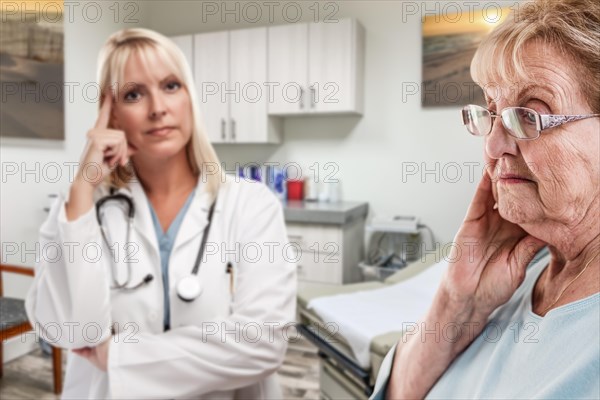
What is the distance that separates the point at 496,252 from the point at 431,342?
0.53ft

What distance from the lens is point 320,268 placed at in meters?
2.63

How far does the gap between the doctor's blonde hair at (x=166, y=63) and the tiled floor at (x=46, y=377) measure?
1.39m

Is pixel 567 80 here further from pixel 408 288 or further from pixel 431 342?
pixel 408 288

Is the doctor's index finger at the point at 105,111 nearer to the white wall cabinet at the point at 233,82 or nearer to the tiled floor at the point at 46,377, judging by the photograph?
the tiled floor at the point at 46,377

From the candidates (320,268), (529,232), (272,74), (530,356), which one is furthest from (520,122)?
(272,74)

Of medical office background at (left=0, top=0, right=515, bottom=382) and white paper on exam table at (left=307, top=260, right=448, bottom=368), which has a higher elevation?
medical office background at (left=0, top=0, right=515, bottom=382)

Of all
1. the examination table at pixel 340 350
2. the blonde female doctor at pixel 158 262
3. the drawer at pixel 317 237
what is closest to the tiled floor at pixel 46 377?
the drawer at pixel 317 237

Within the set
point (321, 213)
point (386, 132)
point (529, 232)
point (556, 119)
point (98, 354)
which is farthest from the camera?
point (386, 132)

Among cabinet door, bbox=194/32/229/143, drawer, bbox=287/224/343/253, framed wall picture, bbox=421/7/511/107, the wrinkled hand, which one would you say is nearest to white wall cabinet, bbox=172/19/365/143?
cabinet door, bbox=194/32/229/143

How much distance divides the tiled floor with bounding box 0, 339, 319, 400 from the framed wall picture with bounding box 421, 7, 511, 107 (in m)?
1.59

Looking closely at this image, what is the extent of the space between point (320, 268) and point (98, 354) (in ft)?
5.84

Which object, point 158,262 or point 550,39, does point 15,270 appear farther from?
point 550,39

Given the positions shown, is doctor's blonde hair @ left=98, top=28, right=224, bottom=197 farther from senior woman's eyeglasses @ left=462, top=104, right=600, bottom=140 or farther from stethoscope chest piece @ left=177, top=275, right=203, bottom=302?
senior woman's eyeglasses @ left=462, top=104, right=600, bottom=140

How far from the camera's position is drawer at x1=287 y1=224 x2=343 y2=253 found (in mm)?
2566
